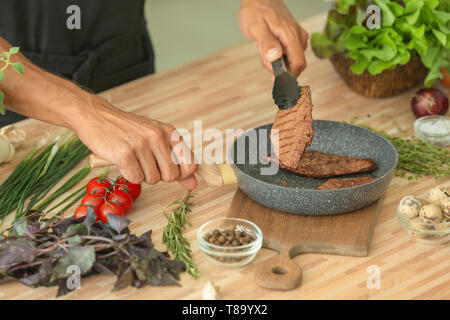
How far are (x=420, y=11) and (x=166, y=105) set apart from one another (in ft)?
3.82

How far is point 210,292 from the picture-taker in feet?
5.97

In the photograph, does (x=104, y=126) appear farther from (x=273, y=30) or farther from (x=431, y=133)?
A: (x=431, y=133)

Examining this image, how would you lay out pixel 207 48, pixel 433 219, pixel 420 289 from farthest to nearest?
1. pixel 207 48
2. pixel 433 219
3. pixel 420 289

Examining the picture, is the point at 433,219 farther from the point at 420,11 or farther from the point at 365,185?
the point at 420,11

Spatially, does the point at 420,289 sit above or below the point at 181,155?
below

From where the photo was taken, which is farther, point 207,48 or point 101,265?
point 207,48

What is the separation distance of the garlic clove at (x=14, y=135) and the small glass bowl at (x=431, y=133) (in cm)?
159

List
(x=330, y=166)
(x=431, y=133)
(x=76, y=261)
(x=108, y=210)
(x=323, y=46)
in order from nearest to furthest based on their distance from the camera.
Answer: (x=76, y=261), (x=108, y=210), (x=330, y=166), (x=431, y=133), (x=323, y=46)

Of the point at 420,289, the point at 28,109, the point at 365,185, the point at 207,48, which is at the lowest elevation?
the point at 207,48

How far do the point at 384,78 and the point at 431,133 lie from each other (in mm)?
415

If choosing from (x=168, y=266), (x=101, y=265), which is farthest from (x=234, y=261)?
(x=101, y=265)

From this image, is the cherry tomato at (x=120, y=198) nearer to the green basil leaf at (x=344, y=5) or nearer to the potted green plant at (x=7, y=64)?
the potted green plant at (x=7, y=64)

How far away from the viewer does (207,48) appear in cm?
627

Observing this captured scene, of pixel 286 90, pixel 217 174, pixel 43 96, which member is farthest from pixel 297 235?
pixel 43 96
